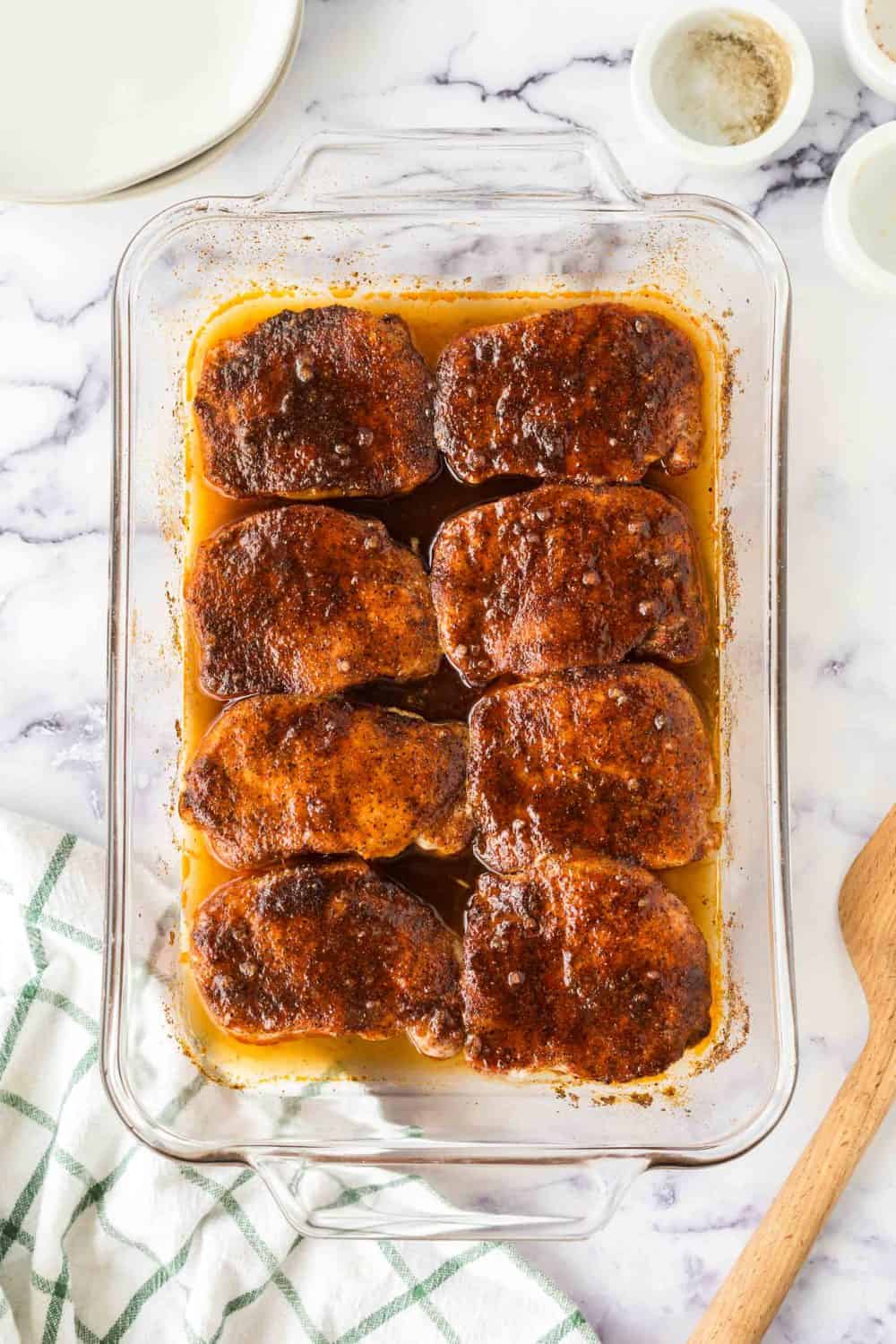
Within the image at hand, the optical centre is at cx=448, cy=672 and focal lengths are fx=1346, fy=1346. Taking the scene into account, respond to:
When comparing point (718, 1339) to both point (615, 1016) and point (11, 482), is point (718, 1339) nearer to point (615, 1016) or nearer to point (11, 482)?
point (615, 1016)

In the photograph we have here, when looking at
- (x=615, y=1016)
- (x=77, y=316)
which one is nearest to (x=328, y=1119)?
(x=615, y=1016)

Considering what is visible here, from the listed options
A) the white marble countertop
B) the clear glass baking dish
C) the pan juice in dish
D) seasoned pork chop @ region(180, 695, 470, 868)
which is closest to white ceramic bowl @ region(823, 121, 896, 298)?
the white marble countertop

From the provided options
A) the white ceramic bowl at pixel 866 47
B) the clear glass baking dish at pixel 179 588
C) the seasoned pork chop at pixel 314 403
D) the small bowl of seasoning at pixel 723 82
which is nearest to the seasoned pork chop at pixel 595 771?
the clear glass baking dish at pixel 179 588

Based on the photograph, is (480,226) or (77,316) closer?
(480,226)

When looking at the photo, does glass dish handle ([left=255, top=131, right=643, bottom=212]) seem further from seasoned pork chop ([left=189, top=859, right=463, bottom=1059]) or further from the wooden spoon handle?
A: the wooden spoon handle

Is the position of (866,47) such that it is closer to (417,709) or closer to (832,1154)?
(417,709)

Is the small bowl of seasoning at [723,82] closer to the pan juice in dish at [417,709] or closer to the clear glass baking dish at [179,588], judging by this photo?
the clear glass baking dish at [179,588]
